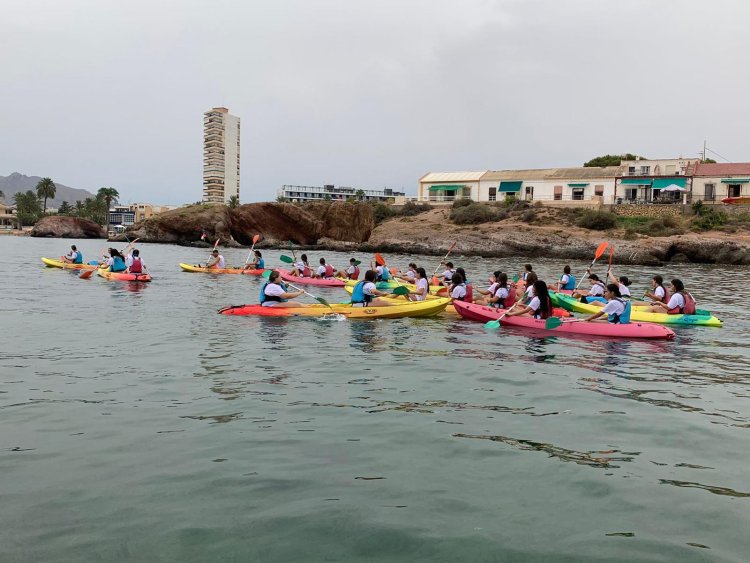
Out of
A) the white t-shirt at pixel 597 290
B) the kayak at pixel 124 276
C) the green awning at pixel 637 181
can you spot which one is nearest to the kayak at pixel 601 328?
the white t-shirt at pixel 597 290

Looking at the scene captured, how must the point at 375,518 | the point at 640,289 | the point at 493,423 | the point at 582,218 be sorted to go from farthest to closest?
1. the point at 582,218
2. the point at 640,289
3. the point at 493,423
4. the point at 375,518

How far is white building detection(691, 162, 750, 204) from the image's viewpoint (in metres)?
57.0

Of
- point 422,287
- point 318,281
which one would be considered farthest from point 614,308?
point 318,281

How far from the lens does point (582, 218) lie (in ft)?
185

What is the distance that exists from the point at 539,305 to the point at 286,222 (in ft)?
178

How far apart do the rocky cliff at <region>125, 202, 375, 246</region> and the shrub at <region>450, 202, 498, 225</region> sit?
32.6ft

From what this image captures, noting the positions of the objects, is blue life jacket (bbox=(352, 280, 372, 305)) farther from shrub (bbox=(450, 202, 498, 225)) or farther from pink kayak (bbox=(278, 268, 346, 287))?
shrub (bbox=(450, 202, 498, 225))

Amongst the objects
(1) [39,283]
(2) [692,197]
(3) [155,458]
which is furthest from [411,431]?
(2) [692,197]

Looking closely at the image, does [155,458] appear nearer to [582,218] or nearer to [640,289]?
[640,289]

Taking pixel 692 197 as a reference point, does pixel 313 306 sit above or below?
below

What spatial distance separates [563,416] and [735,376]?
460 cm

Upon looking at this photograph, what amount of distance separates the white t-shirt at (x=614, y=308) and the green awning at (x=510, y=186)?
185ft

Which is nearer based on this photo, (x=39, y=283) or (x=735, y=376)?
(x=735, y=376)

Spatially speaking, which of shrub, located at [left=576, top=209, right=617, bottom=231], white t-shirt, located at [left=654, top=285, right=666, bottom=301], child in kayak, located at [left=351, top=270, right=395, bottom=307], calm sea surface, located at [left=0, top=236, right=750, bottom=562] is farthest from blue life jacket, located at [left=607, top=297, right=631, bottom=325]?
shrub, located at [left=576, top=209, right=617, bottom=231]
